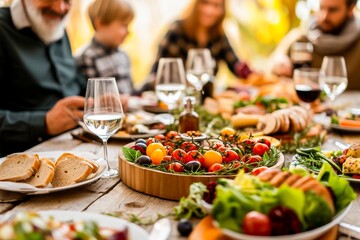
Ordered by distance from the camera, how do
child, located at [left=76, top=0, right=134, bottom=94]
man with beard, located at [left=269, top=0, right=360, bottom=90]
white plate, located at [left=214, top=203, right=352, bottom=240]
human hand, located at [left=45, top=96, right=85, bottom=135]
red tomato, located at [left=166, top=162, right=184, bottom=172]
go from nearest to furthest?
white plate, located at [left=214, top=203, right=352, bottom=240] < red tomato, located at [left=166, top=162, right=184, bottom=172] < human hand, located at [left=45, top=96, right=85, bottom=135] < child, located at [left=76, top=0, right=134, bottom=94] < man with beard, located at [left=269, top=0, right=360, bottom=90]

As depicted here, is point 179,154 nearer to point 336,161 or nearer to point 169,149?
point 169,149

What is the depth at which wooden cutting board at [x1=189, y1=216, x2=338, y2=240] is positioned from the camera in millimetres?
952

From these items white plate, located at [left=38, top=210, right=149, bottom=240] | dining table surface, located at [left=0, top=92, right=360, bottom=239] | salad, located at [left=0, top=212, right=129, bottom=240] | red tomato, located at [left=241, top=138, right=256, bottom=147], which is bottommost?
dining table surface, located at [left=0, top=92, right=360, bottom=239]

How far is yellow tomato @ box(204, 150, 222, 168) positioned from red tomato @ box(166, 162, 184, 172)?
68 mm

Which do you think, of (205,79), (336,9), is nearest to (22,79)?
(205,79)

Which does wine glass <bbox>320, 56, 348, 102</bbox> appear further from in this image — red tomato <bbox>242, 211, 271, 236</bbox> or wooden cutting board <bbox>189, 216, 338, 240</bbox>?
red tomato <bbox>242, 211, 271, 236</bbox>

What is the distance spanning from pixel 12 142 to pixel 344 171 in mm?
1474

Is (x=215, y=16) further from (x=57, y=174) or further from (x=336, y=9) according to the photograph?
(x=57, y=174)

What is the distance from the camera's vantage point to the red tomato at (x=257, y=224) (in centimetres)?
87

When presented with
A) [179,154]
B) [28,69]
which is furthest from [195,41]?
[179,154]

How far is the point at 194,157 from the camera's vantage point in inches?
51.3

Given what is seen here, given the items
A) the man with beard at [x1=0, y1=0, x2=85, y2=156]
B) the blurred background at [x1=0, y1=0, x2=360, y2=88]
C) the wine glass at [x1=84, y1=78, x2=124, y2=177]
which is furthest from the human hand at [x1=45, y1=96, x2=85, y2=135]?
the blurred background at [x1=0, y1=0, x2=360, y2=88]

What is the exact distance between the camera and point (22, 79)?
243 centimetres

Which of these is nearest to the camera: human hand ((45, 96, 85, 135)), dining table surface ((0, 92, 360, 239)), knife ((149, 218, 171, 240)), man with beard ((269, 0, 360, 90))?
knife ((149, 218, 171, 240))
